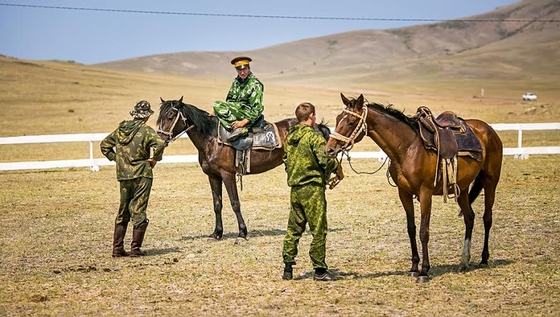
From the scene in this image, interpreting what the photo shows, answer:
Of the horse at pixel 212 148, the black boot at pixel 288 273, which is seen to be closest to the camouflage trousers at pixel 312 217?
the black boot at pixel 288 273

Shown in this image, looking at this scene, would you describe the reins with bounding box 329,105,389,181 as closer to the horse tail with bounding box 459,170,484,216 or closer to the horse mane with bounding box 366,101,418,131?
the horse mane with bounding box 366,101,418,131

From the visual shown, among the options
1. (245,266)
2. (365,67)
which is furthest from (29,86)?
(365,67)

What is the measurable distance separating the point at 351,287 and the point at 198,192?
33.9ft

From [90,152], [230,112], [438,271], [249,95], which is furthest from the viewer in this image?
[90,152]

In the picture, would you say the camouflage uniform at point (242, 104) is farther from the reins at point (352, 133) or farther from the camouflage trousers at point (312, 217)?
the reins at point (352, 133)

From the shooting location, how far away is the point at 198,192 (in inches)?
748

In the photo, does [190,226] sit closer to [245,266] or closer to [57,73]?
[245,266]

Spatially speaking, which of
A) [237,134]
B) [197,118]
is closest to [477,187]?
[237,134]

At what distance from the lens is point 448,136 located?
974cm

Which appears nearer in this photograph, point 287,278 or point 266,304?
point 266,304

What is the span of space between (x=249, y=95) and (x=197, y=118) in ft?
3.00

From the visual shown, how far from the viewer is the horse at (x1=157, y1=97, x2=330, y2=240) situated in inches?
492

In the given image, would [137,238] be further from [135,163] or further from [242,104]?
[242,104]

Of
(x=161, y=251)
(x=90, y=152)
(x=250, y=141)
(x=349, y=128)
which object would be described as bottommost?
(x=161, y=251)
